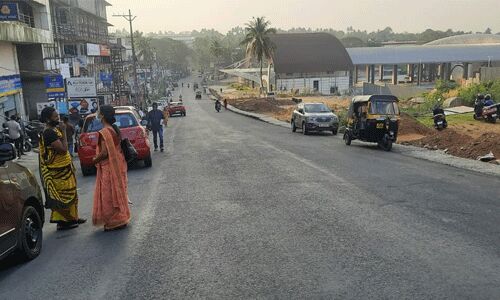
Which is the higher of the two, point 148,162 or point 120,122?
point 120,122

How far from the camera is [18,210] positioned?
6.06 metres

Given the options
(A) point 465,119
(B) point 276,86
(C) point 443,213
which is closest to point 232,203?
(C) point 443,213

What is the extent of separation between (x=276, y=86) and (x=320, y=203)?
73530 mm

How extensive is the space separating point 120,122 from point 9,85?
14.7 meters

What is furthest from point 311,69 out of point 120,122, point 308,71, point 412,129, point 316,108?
point 120,122

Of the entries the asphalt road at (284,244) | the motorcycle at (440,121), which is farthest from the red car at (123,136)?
the motorcycle at (440,121)

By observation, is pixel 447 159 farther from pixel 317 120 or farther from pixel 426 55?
pixel 426 55

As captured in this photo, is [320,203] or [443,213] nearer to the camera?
[443,213]

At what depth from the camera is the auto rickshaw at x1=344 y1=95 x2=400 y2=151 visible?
692 inches

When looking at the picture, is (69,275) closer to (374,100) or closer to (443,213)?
(443,213)

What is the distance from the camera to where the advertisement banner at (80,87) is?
91.4 feet

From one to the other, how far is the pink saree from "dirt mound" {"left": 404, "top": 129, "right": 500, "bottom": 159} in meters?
11.8

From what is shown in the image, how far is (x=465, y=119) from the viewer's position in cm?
2688

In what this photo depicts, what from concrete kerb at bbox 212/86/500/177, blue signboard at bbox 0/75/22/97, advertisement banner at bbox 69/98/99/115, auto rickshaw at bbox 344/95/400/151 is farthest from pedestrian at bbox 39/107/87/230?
advertisement banner at bbox 69/98/99/115
